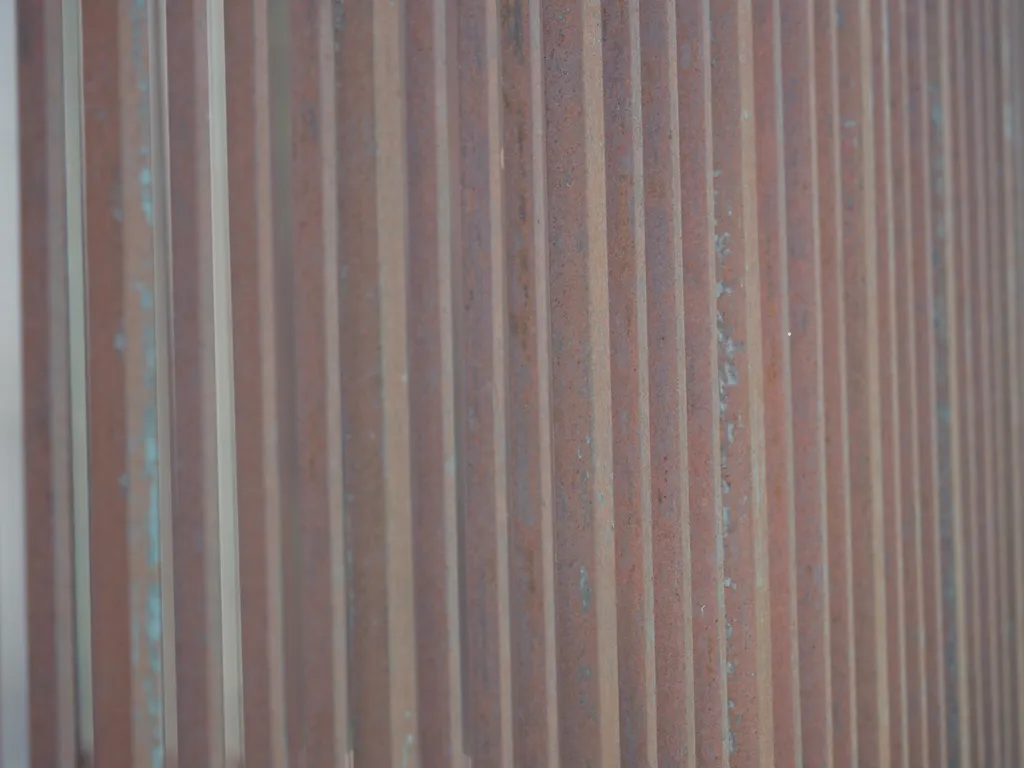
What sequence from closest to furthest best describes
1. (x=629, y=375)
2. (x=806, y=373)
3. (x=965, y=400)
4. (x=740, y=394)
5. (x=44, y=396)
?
(x=44, y=396) < (x=629, y=375) < (x=740, y=394) < (x=806, y=373) < (x=965, y=400)

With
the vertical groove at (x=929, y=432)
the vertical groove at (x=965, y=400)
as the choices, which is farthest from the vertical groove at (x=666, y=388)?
the vertical groove at (x=965, y=400)

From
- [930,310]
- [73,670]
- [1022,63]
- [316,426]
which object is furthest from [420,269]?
[1022,63]

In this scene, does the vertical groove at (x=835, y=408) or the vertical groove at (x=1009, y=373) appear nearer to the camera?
the vertical groove at (x=835, y=408)

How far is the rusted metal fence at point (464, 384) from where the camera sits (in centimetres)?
74

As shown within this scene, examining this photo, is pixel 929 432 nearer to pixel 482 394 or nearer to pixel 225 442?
pixel 482 394

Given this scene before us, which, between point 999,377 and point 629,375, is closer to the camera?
point 629,375

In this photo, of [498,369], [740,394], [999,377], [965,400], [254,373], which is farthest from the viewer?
[999,377]

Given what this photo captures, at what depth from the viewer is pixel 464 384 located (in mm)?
953

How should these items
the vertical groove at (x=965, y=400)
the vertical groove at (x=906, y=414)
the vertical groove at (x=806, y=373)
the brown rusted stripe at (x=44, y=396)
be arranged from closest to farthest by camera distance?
the brown rusted stripe at (x=44, y=396) → the vertical groove at (x=806, y=373) → the vertical groove at (x=906, y=414) → the vertical groove at (x=965, y=400)

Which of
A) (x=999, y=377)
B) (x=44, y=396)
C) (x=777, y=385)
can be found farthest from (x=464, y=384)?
(x=999, y=377)

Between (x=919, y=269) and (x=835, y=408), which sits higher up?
(x=919, y=269)

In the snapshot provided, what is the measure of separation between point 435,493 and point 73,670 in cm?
32

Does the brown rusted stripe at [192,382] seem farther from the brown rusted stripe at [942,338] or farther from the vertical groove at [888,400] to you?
the brown rusted stripe at [942,338]

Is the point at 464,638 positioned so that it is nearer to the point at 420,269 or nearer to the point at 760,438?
the point at 420,269
